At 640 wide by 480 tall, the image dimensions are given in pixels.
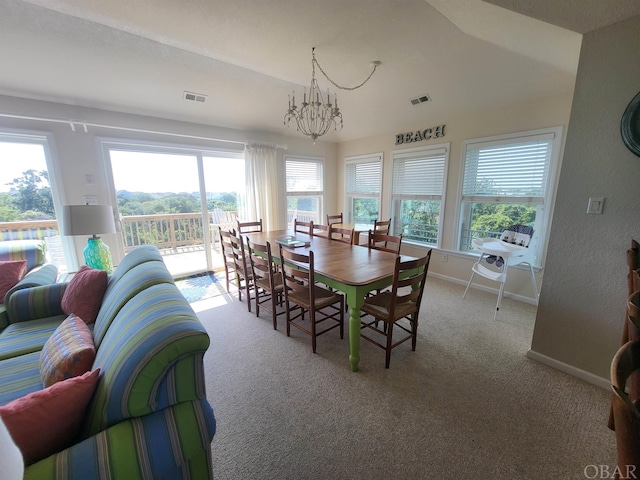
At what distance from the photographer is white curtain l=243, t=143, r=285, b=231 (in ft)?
14.2

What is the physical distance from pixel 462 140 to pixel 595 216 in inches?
85.9

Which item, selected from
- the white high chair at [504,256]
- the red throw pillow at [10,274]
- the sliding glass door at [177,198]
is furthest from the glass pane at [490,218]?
the red throw pillow at [10,274]

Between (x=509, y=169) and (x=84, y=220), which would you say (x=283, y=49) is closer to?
(x=84, y=220)

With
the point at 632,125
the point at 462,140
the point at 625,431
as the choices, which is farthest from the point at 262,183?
the point at 625,431

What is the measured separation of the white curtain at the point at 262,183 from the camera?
4.34 metres

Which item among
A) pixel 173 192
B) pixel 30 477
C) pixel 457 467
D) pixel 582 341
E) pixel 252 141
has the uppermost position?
pixel 252 141

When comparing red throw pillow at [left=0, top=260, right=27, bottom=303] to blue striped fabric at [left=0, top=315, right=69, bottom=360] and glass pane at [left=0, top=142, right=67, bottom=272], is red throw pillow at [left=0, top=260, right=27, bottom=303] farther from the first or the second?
glass pane at [left=0, top=142, right=67, bottom=272]

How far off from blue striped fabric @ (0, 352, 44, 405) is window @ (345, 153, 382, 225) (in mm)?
4572

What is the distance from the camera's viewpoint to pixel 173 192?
3988mm

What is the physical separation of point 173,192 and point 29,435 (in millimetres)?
3762

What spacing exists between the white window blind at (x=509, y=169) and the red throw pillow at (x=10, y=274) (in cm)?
490

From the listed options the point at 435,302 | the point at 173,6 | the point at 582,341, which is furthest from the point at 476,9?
the point at 435,302

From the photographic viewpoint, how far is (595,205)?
1.74 meters

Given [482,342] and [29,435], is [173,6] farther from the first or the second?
[482,342]
